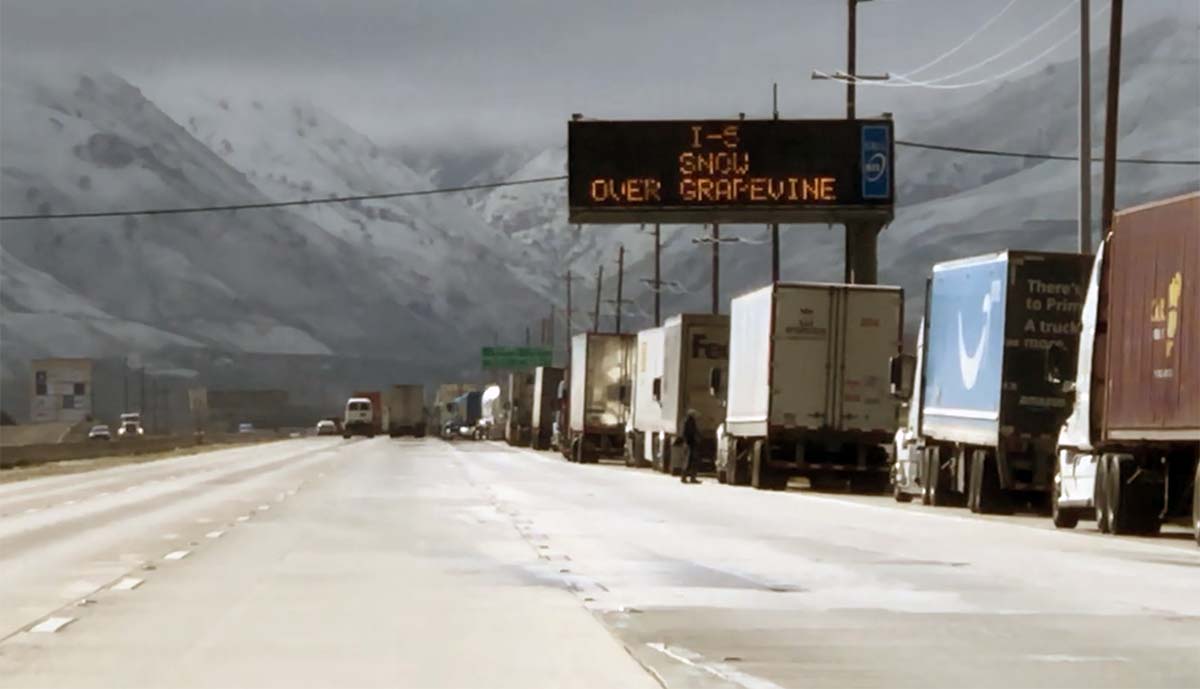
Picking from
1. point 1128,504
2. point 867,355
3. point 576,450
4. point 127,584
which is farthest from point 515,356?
point 127,584

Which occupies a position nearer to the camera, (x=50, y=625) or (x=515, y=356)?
(x=50, y=625)

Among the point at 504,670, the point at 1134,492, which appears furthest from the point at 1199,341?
the point at 504,670

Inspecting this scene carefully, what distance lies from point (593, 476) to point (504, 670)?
4711cm

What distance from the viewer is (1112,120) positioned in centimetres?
4222

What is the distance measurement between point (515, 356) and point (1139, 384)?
164 m

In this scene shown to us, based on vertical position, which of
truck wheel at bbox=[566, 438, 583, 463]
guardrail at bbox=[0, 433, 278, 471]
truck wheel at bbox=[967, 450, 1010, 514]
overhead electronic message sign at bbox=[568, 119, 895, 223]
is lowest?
guardrail at bbox=[0, 433, 278, 471]

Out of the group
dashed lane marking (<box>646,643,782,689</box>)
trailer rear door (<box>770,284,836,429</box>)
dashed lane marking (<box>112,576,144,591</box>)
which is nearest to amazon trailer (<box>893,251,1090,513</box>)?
trailer rear door (<box>770,284,836,429</box>)

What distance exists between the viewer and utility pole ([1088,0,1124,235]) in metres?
41.3

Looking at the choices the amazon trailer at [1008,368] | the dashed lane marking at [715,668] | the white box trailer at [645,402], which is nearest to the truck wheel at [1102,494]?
the amazon trailer at [1008,368]

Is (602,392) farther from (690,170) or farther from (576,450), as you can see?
(690,170)

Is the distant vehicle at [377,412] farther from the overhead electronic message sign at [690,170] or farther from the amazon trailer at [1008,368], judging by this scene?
the amazon trailer at [1008,368]

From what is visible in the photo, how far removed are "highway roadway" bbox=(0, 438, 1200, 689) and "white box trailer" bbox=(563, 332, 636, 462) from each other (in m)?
42.4

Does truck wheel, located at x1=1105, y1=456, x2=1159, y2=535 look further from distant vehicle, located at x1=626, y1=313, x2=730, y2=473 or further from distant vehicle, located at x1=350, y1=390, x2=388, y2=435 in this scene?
distant vehicle, located at x1=350, y1=390, x2=388, y2=435

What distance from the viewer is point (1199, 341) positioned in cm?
2688
